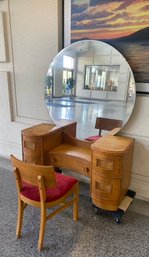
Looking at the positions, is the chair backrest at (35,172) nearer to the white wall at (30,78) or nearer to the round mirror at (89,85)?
the round mirror at (89,85)

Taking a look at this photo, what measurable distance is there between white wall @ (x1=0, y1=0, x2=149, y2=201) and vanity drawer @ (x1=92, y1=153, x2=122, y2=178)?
1.71ft

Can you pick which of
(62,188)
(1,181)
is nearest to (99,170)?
(62,188)

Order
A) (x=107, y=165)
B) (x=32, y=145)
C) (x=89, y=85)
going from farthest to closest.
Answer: (x=89, y=85) → (x=32, y=145) → (x=107, y=165)

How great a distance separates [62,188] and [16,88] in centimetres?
166

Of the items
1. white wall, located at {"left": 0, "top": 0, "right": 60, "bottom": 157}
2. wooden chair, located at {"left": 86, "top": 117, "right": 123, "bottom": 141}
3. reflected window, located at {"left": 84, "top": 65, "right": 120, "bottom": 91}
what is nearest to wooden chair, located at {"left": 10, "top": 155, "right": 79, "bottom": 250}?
wooden chair, located at {"left": 86, "top": 117, "right": 123, "bottom": 141}

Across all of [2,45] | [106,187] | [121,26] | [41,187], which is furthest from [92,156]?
[2,45]

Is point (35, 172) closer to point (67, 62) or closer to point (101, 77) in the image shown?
point (101, 77)

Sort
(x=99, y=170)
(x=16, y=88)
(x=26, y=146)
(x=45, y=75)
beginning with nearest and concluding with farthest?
(x=99, y=170) → (x=26, y=146) → (x=45, y=75) → (x=16, y=88)

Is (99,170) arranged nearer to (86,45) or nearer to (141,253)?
(141,253)

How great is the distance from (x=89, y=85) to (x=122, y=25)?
634mm

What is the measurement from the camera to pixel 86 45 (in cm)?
201

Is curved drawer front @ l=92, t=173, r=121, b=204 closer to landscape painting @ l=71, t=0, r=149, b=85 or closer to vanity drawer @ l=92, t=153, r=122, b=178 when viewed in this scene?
vanity drawer @ l=92, t=153, r=122, b=178

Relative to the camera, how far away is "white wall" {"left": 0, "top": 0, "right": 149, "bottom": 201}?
2.02 metres

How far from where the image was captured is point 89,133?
215 centimetres
